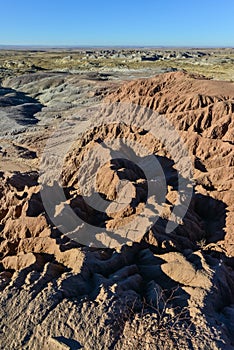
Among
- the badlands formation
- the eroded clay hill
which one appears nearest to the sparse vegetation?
the badlands formation

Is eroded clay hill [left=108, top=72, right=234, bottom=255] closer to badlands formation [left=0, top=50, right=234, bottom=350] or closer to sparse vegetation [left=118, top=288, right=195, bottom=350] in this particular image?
badlands formation [left=0, top=50, right=234, bottom=350]

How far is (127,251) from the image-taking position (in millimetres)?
16578

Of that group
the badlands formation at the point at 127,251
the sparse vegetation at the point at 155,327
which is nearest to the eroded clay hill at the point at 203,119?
the badlands formation at the point at 127,251

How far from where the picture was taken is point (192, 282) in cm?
1434

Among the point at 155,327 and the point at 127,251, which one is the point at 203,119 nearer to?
the point at 127,251

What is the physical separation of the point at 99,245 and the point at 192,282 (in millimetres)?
4644

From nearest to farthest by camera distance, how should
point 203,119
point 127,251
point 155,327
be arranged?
point 155,327, point 127,251, point 203,119

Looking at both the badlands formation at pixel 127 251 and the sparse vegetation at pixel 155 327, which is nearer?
the sparse vegetation at pixel 155 327

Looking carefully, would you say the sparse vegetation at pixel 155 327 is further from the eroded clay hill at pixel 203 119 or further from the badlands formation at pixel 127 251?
the eroded clay hill at pixel 203 119

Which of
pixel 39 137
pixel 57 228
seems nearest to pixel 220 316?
pixel 57 228

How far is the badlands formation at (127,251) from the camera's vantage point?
39.0 ft

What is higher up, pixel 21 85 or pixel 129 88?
pixel 129 88

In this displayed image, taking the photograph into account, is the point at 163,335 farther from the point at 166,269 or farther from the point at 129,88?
the point at 129,88

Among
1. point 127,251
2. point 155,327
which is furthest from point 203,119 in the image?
point 155,327
